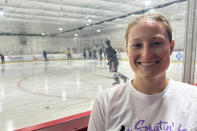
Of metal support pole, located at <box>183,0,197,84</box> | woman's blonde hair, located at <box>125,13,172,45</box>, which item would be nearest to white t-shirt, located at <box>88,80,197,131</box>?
woman's blonde hair, located at <box>125,13,172,45</box>

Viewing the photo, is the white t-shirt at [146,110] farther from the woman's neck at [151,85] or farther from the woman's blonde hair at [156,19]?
the woman's blonde hair at [156,19]

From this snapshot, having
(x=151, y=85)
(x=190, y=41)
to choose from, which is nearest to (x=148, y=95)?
(x=151, y=85)

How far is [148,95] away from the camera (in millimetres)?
651

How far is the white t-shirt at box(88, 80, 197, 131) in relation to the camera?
613mm

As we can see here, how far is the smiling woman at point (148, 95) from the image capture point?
616mm

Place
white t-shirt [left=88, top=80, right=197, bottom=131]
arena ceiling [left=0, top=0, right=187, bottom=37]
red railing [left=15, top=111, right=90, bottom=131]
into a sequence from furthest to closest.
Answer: arena ceiling [left=0, top=0, right=187, bottom=37], red railing [left=15, top=111, right=90, bottom=131], white t-shirt [left=88, top=80, right=197, bottom=131]

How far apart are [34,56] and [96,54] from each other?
18.1 feet

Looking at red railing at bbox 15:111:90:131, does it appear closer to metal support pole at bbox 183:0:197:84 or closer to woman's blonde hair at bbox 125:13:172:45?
woman's blonde hair at bbox 125:13:172:45

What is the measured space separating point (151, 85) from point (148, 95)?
5 centimetres

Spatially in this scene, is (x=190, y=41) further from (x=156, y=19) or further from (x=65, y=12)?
(x=65, y=12)

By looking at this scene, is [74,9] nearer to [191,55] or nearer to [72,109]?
[72,109]

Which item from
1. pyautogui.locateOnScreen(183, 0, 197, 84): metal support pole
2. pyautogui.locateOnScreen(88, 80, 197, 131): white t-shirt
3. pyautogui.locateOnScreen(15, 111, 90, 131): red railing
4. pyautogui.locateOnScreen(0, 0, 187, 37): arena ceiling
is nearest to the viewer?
pyautogui.locateOnScreen(88, 80, 197, 131): white t-shirt

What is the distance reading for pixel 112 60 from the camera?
3.92 meters

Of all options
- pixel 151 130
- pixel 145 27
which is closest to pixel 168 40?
pixel 145 27
